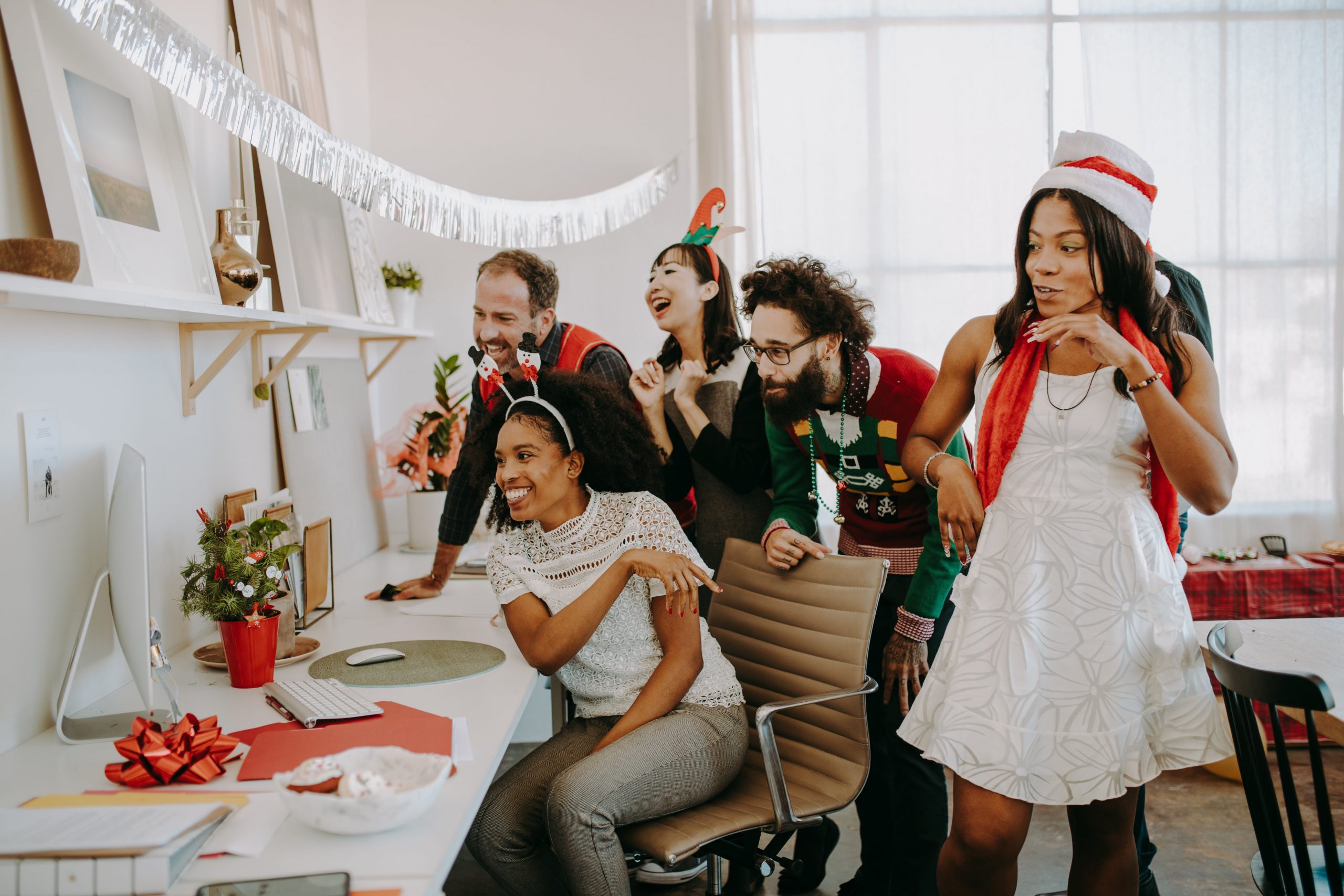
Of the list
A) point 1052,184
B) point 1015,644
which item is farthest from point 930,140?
point 1015,644

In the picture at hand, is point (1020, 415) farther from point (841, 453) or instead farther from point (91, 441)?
point (91, 441)

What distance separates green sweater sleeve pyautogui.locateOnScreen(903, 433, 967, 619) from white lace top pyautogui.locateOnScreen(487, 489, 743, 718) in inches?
16.2

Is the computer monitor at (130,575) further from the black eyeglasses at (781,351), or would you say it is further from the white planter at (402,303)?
the white planter at (402,303)

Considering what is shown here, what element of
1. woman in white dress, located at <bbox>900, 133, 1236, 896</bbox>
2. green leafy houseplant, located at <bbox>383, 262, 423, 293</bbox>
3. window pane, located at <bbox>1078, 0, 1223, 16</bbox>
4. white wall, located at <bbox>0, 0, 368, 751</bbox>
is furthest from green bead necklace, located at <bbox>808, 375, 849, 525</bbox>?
window pane, located at <bbox>1078, 0, 1223, 16</bbox>

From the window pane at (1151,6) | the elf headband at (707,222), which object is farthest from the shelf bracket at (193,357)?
the window pane at (1151,6)

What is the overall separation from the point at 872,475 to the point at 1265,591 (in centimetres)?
222

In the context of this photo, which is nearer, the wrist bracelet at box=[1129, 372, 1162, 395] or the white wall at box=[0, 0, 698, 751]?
the wrist bracelet at box=[1129, 372, 1162, 395]

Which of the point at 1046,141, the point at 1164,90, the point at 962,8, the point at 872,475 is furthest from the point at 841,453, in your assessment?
the point at 1164,90

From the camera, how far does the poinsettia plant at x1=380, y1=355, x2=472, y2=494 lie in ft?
10.5

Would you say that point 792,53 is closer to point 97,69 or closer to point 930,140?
point 930,140

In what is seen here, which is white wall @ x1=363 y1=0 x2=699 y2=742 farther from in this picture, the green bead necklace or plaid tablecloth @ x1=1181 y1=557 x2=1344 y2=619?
plaid tablecloth @ x1=1181 y1=557 x2=1344 y2=619

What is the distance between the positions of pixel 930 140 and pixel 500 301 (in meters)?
1.99

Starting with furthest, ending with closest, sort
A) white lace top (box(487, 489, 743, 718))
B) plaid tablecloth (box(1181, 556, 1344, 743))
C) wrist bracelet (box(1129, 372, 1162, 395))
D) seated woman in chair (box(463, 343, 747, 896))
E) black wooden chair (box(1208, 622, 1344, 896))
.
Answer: plaid tablecloth (box(1181, 556, 1344, 743)), white lace top (box(487, 489, 743, 718)), seated woman in chair (box(463, 343, 747, 896)), wrist bracelet (box(1129, 372, 1162, 395)), black wooden chair (box(1208, 622, 1344, 896))

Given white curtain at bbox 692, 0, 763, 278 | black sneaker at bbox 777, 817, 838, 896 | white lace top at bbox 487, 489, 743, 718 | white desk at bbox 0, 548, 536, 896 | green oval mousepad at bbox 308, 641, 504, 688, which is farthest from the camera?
white curtain at bbox 692, 0, 763, 278
